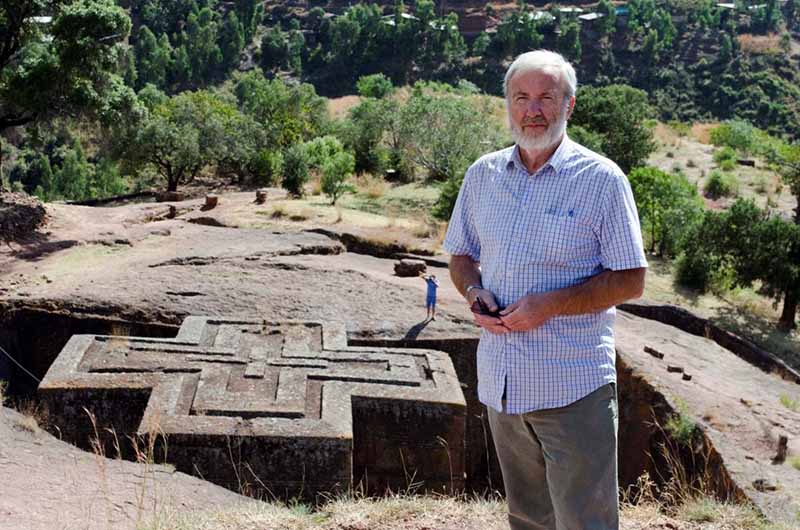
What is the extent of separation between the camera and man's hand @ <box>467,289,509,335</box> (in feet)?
8.80

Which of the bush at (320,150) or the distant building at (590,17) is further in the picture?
the distant building at (590,17)

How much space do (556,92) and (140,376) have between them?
464 cm

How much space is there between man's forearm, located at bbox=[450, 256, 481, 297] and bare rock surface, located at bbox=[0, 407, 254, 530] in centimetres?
167

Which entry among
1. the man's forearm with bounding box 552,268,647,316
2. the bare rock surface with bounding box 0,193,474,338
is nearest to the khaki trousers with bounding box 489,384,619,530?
the man's forearm with bounding box 552,268,647,316

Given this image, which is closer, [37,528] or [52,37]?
[37,528]

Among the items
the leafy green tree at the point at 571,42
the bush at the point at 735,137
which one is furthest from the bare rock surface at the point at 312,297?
the leafy green tree at the point at 571,42

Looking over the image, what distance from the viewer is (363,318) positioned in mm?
9633

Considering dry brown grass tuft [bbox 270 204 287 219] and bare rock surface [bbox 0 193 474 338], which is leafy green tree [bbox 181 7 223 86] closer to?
dry brown grass tuft [bbox 270 204 287 219]

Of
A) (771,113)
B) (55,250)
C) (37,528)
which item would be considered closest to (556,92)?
(37,528)

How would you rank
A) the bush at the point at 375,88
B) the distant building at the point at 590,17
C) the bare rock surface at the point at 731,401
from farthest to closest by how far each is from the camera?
the distant building at the point at 590,17
the bush at the point at 375,88
the bare rock surface at the point at 731,401

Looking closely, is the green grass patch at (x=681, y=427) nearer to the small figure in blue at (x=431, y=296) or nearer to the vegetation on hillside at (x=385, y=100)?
the small figure in blue at (x=431, y=296)

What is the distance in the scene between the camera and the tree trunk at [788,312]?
1451 cm

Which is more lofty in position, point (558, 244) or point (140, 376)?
point (558, 244)

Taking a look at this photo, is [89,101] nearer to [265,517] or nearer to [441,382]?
[441,382]
